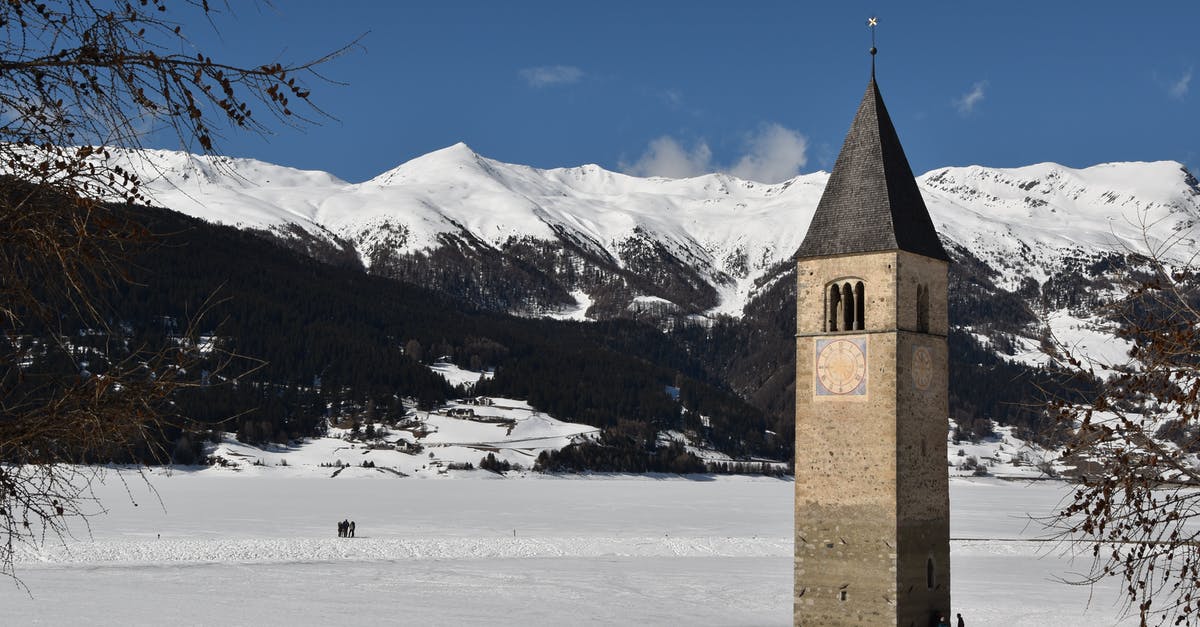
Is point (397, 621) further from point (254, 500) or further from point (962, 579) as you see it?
point (254, 500)

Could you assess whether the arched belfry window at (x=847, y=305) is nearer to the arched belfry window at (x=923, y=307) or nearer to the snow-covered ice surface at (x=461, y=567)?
the arched belfry window at (x=923, y=307)

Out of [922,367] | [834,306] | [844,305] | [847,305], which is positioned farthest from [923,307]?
[834,306]

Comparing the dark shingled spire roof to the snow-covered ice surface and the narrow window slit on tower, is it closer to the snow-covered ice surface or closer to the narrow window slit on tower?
the narrow window slit on tower

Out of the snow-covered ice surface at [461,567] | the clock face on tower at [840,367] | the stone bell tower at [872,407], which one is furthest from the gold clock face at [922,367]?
the snow-covered ice surface at [461,567]

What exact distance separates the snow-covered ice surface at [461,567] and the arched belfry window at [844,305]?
8.18m

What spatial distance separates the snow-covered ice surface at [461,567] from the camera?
131ft

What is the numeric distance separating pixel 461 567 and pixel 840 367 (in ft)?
75.1

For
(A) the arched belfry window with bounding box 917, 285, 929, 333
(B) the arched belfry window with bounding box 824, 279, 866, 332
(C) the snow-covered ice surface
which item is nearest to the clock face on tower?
(B) the arched belfry window with bounding box 824, 279, 866, 332

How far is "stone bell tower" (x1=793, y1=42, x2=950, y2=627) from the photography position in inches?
1394

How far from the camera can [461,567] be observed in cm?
5394

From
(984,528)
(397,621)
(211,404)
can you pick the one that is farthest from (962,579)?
(211,404)

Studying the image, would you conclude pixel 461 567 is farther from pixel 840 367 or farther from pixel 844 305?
pixel 844 305

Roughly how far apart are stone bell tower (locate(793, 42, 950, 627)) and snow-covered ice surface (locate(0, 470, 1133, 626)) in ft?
12.8

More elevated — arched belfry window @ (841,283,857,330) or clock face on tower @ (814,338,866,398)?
arched belfry window @ (841,283,857,330)
